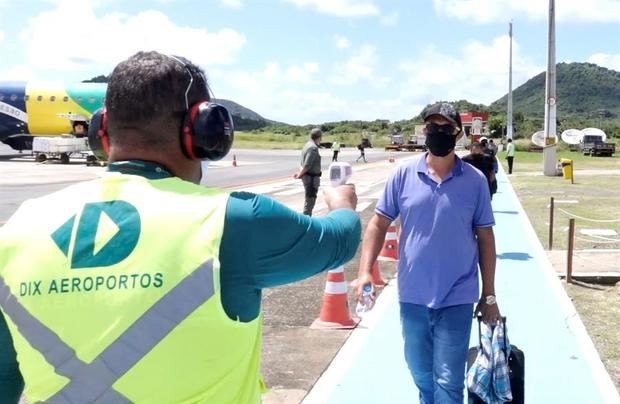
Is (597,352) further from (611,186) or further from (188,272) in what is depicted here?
(611,186)

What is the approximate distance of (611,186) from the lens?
80.2ft

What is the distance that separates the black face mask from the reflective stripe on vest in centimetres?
274

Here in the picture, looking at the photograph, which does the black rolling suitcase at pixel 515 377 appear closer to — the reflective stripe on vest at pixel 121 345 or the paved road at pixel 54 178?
the reflective stripe on vest at pixel 121 345

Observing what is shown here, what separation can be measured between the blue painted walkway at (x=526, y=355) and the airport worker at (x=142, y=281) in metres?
3.61

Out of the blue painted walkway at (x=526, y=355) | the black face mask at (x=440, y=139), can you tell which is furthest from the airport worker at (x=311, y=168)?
the black face mask at (x=440, y=139)

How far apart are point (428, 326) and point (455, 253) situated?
427mm

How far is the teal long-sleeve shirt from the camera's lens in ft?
5.11

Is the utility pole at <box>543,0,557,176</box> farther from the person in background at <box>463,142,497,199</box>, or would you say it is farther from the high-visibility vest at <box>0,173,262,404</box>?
the high-visibility vest at <box>0,173,262,404</box>

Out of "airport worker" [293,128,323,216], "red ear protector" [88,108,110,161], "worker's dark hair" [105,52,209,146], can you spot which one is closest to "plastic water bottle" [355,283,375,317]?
"red ear protector" [88,108,110,161]

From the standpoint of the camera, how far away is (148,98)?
1.68 metres

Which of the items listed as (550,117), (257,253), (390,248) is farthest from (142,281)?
(550,117)

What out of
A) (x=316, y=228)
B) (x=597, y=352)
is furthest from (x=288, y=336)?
(x=316, y=228)

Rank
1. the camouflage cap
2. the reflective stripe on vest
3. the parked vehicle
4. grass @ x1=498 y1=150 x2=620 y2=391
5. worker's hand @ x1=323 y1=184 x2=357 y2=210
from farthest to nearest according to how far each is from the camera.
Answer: the parked vehicle, grass @ x1=498 y1=150 x2=620 y2=391, the camouflage cap, worker's hand @ x1=323 y1=184 x2=357 y2=210, the reflective stripe on vest

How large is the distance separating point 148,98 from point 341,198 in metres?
0.63
